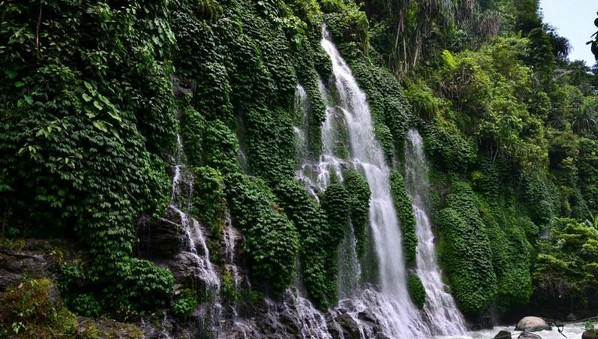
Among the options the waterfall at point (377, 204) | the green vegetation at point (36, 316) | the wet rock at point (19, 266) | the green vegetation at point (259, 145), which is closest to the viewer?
the green vegetation at point (36, 316)

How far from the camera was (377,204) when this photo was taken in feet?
51.2

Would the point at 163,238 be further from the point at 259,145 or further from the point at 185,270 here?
the point at 259,145

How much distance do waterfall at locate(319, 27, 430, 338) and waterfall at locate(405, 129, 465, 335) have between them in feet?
4.17

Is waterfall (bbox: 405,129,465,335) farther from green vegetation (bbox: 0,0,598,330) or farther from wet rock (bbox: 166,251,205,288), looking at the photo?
wet rock (bbox: 166,251,205,288)

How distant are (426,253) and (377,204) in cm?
339

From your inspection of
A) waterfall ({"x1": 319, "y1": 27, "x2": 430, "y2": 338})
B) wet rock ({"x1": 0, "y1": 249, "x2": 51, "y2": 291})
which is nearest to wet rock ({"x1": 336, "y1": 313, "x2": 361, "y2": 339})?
waterfall ({"x1": 319, "y1": 27, "x2": 430, "y2": 338})

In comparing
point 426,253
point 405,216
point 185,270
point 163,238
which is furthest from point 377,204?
point 163,238

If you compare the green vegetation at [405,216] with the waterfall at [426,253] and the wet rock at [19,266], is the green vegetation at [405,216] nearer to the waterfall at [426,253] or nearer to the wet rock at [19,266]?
the waterfall at [426,253]

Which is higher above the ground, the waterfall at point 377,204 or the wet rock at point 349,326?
the waterfall at point 377,204

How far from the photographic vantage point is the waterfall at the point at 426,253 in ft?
51.4

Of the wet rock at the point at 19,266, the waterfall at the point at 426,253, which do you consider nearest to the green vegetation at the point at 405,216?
the waterfall at the point at 426,253

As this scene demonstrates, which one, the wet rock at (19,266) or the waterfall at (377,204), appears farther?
the waterfall at (377,204)

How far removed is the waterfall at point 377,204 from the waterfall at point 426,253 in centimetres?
127

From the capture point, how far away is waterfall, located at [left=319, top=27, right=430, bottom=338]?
13664 mm
